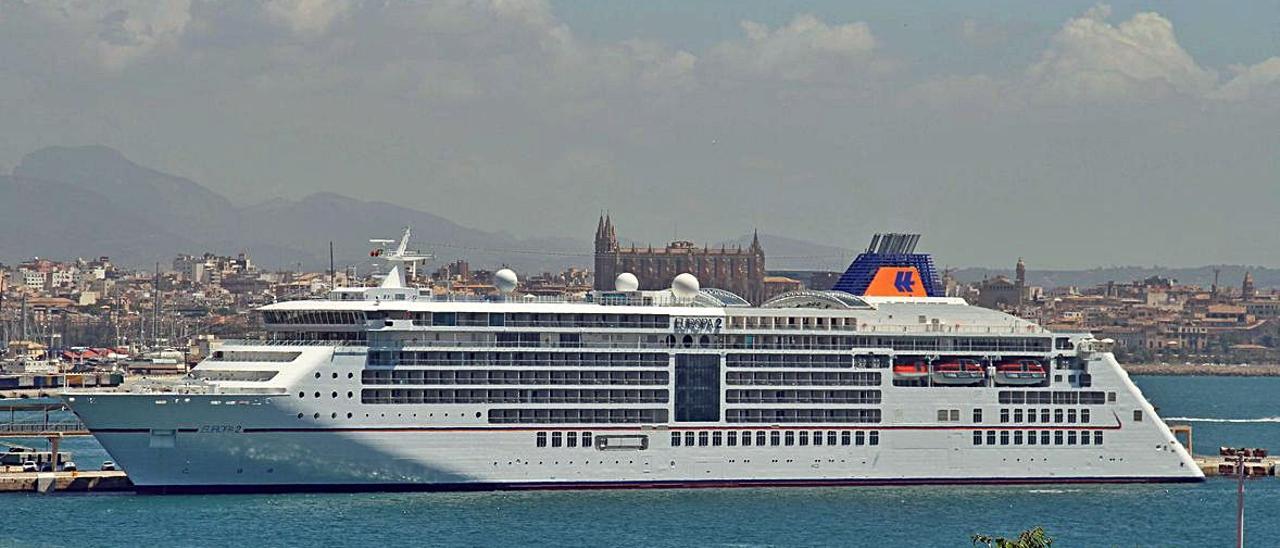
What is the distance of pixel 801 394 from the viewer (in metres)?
50.5

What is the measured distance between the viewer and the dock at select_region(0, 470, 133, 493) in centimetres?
4962

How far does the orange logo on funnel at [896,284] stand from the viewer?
5456 centimetres

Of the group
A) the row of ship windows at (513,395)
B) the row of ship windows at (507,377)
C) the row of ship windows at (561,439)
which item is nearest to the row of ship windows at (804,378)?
the row of ship windows at (507,377)

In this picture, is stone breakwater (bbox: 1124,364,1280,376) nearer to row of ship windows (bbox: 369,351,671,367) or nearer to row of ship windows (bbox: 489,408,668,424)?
row of ship windows (bbox: 369,351,671,367)

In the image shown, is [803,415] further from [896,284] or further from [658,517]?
[658,517]

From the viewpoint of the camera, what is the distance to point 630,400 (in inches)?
1953

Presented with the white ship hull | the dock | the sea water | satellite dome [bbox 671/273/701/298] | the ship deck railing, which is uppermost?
satellite dome [bbox 671/273/701/298]

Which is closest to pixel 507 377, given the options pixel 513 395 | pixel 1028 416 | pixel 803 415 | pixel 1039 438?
pixel 513 395

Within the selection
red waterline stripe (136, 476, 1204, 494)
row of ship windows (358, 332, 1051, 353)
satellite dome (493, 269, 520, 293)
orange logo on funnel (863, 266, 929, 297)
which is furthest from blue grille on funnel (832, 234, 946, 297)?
satellite dome (493, 269, 520, 293)

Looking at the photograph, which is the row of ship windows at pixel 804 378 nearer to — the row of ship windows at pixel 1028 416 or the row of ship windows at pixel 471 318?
the row of ship windows at pixel 1028 416

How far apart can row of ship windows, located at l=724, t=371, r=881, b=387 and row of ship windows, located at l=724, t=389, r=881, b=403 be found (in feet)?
0.64

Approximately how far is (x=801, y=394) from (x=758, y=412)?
109 cm

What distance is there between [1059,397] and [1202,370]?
4861 inches

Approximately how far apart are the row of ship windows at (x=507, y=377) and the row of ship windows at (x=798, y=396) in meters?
1.62
